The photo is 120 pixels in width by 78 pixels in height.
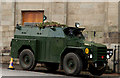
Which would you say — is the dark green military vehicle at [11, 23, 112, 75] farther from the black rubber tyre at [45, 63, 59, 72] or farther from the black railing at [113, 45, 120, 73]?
the black railing at [113, 45, 120, 73]

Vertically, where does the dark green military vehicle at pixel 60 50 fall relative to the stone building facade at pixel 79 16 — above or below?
below

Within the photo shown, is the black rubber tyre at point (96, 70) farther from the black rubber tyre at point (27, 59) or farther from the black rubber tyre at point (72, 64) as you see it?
the black rubber tyre at point (27, 59)

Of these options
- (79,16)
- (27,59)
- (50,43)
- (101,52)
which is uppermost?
(79,16)

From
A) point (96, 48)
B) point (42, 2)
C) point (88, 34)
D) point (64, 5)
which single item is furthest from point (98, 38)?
point (96, 48)

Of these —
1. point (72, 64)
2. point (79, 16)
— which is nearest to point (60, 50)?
point (72, 64)

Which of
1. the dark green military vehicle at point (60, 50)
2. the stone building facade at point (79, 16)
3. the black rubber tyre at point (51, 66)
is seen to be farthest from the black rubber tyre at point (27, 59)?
the stone building facade at point (79, 16)

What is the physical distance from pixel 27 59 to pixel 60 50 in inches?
80.6

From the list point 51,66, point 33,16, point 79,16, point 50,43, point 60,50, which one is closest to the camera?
point 60,50

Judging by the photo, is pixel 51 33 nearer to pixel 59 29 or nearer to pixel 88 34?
pixel 59 29

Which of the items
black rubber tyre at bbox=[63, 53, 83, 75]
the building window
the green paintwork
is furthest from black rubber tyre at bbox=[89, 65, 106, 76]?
the building window

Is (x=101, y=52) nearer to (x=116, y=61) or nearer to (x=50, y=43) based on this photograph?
(x=50, y=43)

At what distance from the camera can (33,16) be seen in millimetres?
21719

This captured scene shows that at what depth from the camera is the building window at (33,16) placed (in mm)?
21531

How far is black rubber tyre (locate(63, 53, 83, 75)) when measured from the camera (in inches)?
557
